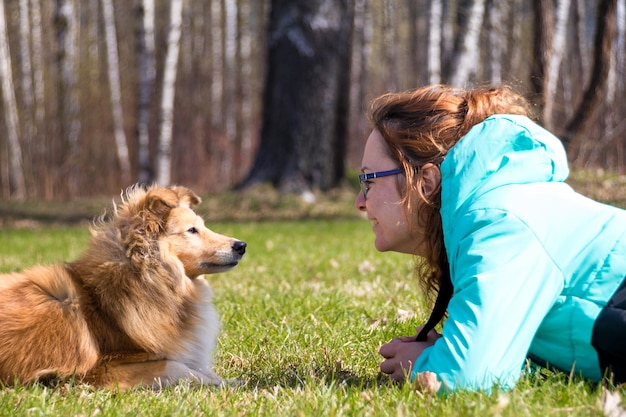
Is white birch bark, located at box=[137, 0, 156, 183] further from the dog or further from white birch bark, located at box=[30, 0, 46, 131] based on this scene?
the dog

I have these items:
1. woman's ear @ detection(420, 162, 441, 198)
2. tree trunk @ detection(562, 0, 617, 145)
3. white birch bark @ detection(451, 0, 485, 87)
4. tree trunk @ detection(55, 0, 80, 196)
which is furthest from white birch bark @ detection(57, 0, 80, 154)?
woman's ear @ detection(420, 162, 441, 198)

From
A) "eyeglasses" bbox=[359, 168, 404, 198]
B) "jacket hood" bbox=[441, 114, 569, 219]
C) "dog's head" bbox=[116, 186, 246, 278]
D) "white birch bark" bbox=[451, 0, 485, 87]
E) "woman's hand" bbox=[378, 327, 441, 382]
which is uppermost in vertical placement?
"white birch bark" bbox=[451, 0, 485, 87]

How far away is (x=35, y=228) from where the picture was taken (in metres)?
12.6

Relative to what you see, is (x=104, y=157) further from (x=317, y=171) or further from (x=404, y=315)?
(x=404, y=315)

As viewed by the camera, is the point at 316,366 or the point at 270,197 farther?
the point at 270,197

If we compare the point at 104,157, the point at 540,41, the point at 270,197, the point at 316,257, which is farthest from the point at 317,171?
the point at 104,157

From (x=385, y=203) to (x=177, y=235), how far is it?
1392 millimetres

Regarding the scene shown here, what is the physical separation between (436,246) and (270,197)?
10.7m

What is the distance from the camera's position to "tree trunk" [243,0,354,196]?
1375 cm

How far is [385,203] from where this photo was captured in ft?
9.93

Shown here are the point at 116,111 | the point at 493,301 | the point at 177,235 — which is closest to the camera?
the point at 493,301

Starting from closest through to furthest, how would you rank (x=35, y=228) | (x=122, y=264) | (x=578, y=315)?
(x=578, y=315)
(x=122, y=264)
(x=35, y=228)

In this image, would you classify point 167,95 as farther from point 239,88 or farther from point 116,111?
point 239,88

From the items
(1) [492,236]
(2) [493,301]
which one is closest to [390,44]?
(1) [492,236]
